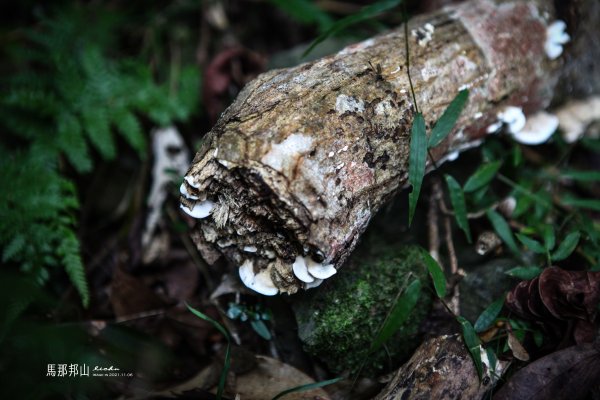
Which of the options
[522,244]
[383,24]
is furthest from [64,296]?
[383,24]

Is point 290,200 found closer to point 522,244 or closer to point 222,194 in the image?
point 222,194

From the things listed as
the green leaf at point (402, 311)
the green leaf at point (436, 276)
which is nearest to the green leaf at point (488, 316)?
the green leaf at point (436, 276)

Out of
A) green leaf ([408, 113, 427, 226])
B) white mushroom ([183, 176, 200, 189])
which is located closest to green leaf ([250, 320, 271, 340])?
white mushroom ([183, 176, 200, 189])

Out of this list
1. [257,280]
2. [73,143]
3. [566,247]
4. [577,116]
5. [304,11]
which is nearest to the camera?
[257,280]

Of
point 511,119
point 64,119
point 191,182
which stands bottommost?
point 511,119

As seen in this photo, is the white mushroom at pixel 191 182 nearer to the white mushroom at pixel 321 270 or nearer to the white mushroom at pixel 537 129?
the white mushroom at pixel 321 270

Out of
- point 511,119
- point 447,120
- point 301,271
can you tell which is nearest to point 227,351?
point 301,271

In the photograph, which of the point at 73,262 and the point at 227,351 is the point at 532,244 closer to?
the point at 227,351
